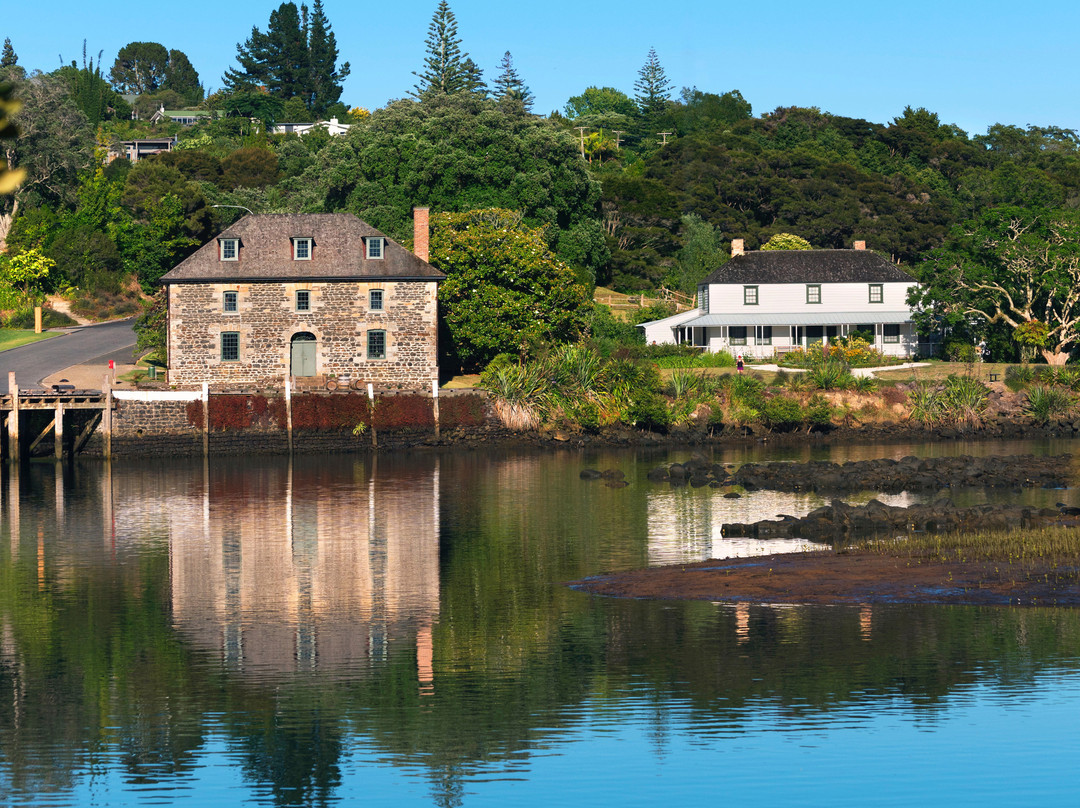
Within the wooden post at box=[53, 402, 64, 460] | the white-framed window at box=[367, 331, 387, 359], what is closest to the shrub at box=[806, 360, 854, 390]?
the white-framed window at box=[367, 331, 387, 359]

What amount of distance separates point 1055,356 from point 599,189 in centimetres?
3511

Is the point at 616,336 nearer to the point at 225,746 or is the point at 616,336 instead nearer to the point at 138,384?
the point at 138,384

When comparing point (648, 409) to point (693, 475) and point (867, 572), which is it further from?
point (867, 572)

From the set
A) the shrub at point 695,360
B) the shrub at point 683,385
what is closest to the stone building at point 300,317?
the shrub at point 683,385

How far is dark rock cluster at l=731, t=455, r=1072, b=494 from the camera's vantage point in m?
51.1

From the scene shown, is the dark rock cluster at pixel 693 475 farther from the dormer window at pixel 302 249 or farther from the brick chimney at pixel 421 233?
the dormer window at pixel 302 249

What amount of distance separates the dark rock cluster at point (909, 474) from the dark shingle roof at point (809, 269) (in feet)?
110

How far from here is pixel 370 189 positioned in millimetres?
87000

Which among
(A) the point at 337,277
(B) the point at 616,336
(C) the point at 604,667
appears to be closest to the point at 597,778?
(C) the point at 604,667

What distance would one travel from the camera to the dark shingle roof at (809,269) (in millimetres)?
88125

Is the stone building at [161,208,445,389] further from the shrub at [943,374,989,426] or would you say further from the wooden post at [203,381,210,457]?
the shrub at [943,374,989,426]

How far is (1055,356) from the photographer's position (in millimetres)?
78125

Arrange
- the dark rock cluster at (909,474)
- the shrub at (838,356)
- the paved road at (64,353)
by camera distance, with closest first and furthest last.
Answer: the dark rock cluster at (909,474) < the paved road at (64,353) < the shrub at (838,356)

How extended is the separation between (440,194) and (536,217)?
7.36 meters
